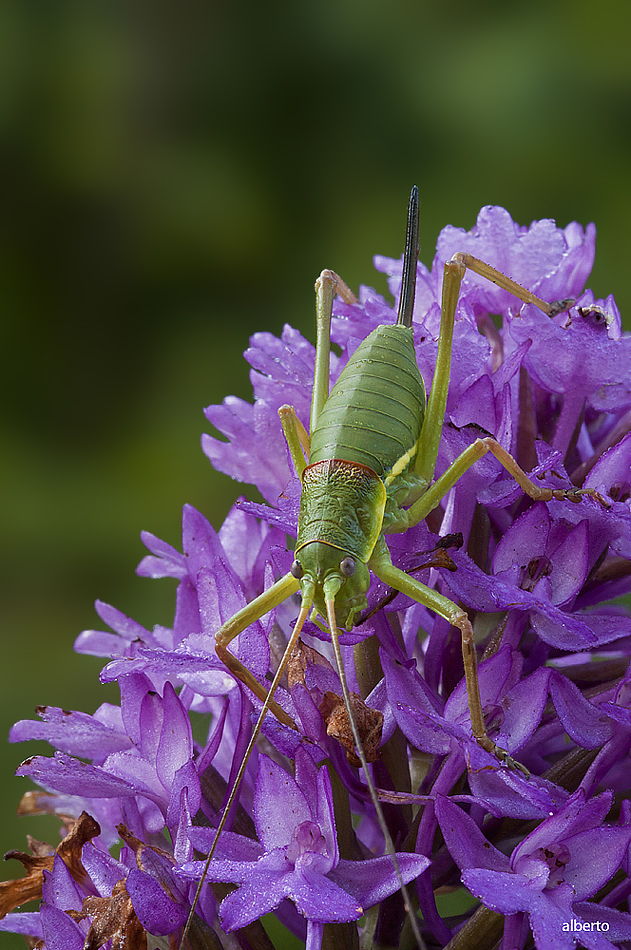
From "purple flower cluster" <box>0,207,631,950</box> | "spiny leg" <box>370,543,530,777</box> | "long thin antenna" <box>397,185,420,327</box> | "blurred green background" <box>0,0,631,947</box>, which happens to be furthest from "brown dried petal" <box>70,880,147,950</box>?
"blurred green background" <box>0,0,631,947</box>

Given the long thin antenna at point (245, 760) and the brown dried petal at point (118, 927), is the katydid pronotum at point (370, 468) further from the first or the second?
the brown dried petal at point (118, 927)

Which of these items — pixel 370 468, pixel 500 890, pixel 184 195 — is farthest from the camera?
pixel 184 195

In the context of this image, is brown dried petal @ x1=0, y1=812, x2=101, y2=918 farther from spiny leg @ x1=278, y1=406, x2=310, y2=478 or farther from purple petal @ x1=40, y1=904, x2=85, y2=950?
spiny leg @ x1=278, y1=406, x2=310, y2=478

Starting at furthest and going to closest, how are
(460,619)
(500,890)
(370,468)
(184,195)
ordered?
(184,195), (370,468), (460,619), (500,890)

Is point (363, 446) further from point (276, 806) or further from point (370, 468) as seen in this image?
point (276, 806)

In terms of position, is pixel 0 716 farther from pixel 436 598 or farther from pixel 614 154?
pixel 614 154

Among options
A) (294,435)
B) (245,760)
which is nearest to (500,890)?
(245,760)

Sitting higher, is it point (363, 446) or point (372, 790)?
point (363, 446)

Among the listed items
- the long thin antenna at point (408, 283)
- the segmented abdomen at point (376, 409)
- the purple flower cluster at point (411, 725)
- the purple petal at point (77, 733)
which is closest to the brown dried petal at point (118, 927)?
the purple flower cluster at point (411, 725)
